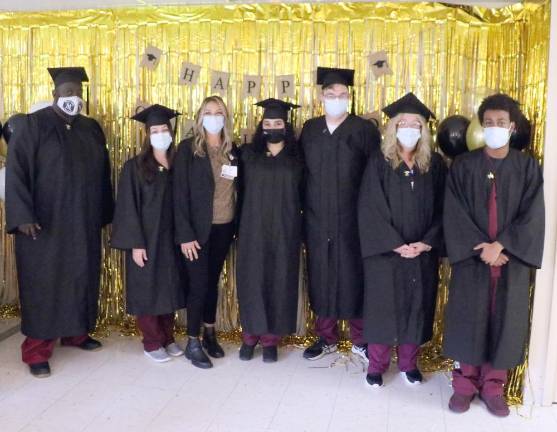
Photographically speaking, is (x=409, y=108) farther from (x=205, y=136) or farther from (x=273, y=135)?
(x=205, y=136)

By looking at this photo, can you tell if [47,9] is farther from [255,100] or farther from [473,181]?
[473,181]

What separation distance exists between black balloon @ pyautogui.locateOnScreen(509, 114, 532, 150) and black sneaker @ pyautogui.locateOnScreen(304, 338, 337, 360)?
171cm

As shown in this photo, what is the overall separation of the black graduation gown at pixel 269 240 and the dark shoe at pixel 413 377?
0.76 m

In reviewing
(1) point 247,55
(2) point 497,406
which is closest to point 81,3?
(1) point 247,55

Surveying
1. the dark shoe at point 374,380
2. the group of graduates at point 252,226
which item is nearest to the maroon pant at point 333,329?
the group of graduates at point 252,226

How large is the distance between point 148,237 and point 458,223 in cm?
181

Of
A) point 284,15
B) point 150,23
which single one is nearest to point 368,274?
point 284,15

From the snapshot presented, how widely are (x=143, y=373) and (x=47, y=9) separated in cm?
266

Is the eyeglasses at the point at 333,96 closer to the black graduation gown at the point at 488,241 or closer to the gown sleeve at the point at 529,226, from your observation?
the black graduation gown at the point at 488,241

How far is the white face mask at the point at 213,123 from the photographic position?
11.8ft

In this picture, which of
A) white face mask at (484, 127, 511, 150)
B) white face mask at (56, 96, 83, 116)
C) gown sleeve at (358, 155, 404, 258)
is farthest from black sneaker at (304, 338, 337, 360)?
white face mask at (56, 96, 83, 116)

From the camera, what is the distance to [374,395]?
3.36 m

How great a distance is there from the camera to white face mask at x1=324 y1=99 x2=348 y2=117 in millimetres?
3580

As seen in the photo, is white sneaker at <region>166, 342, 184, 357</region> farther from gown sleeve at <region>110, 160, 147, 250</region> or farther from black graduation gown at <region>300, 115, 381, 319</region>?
black graduation gown at <region>300, 115, 381, 319</region>
